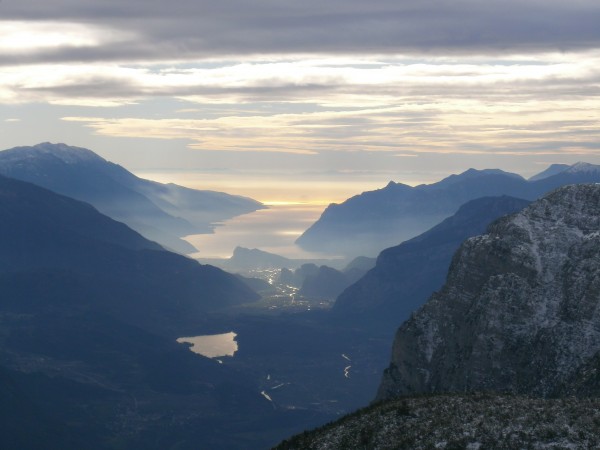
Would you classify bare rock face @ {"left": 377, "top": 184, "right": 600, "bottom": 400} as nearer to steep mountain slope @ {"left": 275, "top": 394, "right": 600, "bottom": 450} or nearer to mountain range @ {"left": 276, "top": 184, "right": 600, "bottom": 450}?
mountain range @ {"left": 276, "top": 184, "right": 600, "bottom": 450}

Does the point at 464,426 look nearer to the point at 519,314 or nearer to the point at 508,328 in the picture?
the point at 508,328

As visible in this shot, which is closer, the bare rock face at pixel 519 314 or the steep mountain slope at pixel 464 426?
the steep mountain slope at pixel 464 426

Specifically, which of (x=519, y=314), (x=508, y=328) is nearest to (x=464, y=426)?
(x=508, y=328)

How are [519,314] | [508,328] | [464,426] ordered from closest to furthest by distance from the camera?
[464,426]
[508,328]
[519,314]

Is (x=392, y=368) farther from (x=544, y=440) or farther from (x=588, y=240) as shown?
(x=544, y=440)

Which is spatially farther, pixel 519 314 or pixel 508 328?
pixel 519 314

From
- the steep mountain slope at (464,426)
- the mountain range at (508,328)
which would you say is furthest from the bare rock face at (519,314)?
the steep mountain slope at (464,426)

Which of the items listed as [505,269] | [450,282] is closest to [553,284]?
[505,269]

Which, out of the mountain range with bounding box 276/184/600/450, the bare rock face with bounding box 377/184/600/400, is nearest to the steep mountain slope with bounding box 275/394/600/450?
the mountain range with bounding box 276/184/600/450

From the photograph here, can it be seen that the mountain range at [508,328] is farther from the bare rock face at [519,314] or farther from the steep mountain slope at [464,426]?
the steep mountain slope at [464,426]
